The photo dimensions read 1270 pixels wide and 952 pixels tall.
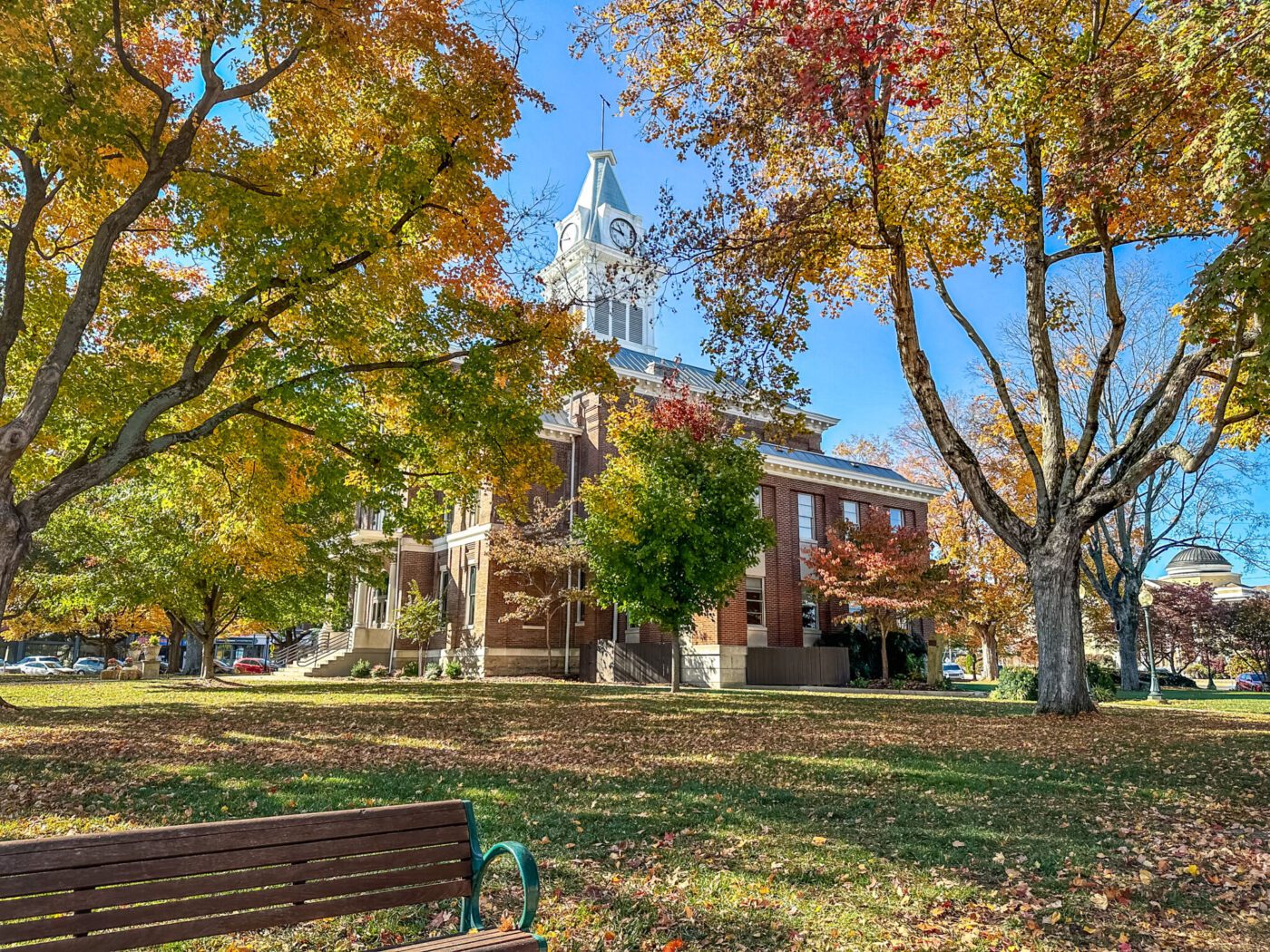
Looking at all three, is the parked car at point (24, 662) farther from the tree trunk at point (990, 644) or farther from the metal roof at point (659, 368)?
the tree trunk at point (990, 644)

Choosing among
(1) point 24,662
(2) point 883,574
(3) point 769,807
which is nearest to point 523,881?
(3) point 769,807

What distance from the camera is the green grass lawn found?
419 cm

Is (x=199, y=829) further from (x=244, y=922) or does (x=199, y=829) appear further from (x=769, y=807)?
(x=769, y=807)

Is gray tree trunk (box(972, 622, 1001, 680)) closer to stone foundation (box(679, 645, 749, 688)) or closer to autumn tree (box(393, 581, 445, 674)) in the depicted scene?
stone foundation (box(679, 645, 749, 688))

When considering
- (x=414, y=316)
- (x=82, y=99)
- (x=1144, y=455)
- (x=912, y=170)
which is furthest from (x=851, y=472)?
(x=82, y=99)

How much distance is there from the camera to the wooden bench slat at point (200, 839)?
7.98ft

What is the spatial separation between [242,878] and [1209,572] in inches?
2634

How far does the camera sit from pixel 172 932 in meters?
2.62

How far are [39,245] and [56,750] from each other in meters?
8.23

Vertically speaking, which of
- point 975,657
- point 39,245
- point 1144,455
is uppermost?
point 39,245

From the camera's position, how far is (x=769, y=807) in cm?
672

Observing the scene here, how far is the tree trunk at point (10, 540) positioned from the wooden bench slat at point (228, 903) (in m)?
8.72

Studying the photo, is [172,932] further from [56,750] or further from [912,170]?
[912,170]

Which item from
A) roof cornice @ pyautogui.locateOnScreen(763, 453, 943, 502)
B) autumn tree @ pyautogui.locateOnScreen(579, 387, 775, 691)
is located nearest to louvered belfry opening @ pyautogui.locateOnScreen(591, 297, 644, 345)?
roof cornice @ pyautogui.locateOnScreen(763, 453, 943, 502)
